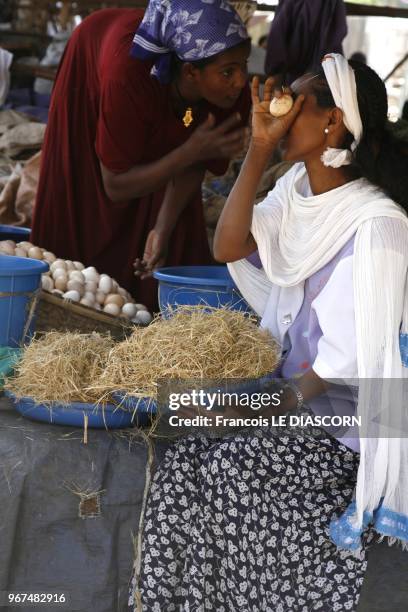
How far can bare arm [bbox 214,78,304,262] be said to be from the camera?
2260 millimetres

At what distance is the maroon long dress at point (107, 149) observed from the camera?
3.29 metres

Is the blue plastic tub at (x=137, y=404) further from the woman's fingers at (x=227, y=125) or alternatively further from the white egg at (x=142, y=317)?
the woman's fingers at (x=227, y=125)

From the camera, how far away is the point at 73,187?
3.76 m

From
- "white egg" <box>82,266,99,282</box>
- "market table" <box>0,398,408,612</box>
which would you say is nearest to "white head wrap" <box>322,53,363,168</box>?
"market table" <box>0,398,408,612</box>

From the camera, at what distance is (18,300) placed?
2812 millimetres

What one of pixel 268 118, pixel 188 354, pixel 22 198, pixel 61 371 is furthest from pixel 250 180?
pixel 22 198

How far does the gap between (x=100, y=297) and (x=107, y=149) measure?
0.59 metres

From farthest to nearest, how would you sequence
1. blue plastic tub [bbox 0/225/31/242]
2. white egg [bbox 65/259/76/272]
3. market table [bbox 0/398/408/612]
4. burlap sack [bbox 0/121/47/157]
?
burlap sack [bbox 0/121/47/157] → blue plastic tub [bbox 0/225/31/242] → white egg [bbox 65/259/76/272] → market table [bbox 0/398/408/612]

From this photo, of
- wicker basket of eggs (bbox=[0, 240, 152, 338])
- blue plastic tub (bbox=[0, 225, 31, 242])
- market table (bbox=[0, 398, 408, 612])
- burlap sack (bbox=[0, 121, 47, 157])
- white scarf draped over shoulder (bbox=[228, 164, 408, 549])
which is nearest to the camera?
white scarf draped over shoulder (bbox=[228, 164, 408, 549])

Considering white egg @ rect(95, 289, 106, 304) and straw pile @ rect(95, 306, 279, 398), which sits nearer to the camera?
straw pile @ rect(95, 306, 279, 398)

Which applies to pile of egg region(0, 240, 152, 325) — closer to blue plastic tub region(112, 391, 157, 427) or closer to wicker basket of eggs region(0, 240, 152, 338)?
wicker basket of eggs region(0, 240, 152, 338)

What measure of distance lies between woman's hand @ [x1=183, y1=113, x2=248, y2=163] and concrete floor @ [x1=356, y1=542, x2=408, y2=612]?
5.24 ft

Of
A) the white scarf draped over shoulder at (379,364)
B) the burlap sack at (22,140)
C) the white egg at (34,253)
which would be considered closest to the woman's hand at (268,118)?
the white scarf draped over shoulder at (379,364)

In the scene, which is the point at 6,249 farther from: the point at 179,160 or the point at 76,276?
the point at 179,160
